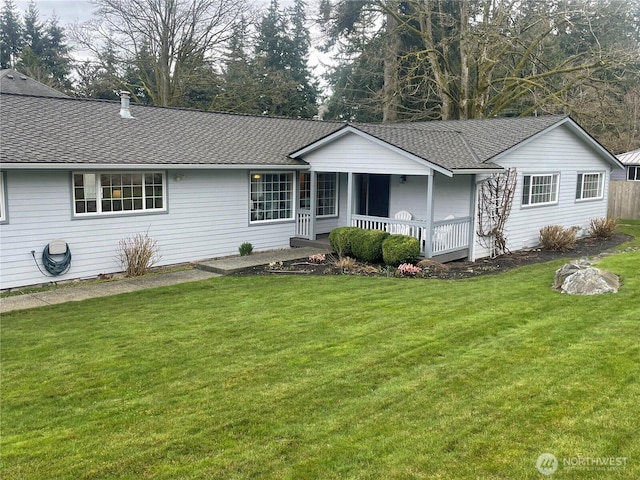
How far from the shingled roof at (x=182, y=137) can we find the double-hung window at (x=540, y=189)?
1.40 metres

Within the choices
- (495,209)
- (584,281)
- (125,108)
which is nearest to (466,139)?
(495,209)

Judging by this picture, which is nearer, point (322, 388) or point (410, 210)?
point (322, 388)

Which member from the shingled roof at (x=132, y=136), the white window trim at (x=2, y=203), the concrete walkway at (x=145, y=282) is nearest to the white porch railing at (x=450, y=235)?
the concrete walkway at (x=145, y=282)

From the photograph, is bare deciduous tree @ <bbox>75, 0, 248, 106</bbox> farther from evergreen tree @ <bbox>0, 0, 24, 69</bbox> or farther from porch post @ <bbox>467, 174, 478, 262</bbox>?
porch post @ <bbox>467, 174, 478, 262</bbox>

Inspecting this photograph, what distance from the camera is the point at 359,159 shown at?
46.4 feet

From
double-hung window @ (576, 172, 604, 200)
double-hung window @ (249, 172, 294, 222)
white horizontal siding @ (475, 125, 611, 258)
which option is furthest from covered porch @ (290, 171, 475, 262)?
double-hung window @ (576, 172, 604, 200)

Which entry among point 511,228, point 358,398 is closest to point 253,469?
point 358,398

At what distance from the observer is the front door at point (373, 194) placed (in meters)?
16.4

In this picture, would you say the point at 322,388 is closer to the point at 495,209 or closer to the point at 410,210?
the point at 495,209

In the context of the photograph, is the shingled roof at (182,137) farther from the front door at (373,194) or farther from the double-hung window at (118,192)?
the front door at (373,194)

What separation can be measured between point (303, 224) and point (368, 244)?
306 centimetres

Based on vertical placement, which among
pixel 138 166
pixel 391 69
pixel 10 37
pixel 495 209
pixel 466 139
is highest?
pixel 10 37

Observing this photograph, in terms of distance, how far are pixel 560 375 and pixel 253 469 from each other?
3360 millimetres

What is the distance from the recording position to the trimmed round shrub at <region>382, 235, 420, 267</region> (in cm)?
1250
